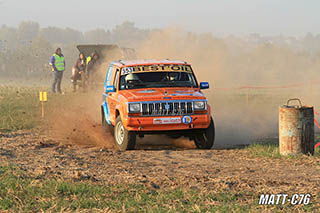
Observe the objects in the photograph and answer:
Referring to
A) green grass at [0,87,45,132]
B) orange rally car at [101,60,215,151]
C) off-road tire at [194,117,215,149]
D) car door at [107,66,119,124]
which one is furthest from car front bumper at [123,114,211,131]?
green grass at [0,87,45,132]

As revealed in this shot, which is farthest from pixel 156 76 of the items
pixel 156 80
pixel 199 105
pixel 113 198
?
pixel 113 198

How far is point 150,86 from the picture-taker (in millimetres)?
11781

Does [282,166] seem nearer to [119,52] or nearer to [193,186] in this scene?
[193,186]

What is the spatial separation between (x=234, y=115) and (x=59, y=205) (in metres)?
13.9

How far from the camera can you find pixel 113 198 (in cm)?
685

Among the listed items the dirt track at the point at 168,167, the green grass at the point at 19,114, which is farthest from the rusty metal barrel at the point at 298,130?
the green grass at the point at 19,114

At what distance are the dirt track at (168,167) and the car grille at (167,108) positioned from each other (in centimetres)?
77

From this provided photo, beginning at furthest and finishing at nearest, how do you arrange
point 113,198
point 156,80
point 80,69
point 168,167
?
1. point 80,69
2. point 156,80
3. point 168,167
4. point 113,198

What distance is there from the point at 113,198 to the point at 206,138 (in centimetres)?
483

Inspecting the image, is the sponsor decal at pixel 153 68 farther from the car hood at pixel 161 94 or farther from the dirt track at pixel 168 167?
the dirt track at pixel 168 167

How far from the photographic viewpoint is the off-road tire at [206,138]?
11.3 m

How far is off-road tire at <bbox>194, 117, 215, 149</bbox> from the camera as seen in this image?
11336mm

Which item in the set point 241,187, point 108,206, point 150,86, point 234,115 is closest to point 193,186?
point 241,187

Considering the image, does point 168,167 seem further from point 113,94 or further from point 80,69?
point 80,69
